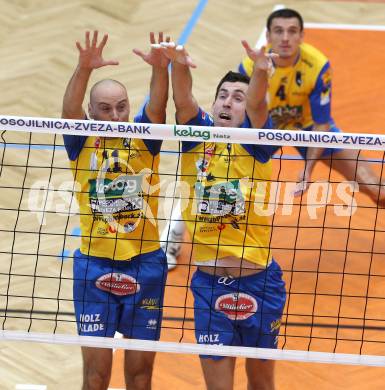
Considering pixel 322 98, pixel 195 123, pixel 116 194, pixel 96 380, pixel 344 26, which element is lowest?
pixel 96 380

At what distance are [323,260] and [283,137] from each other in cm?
333

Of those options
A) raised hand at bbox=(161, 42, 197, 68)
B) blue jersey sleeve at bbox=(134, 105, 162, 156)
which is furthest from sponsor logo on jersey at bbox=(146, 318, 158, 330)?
raised hand at bbox=(161, 42, 197, 68)

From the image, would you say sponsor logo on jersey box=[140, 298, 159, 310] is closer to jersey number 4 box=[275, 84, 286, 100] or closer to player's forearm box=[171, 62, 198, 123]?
player's forearm box=[171, 62, 198, 123]

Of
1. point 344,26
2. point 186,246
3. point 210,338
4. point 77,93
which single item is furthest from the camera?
point 344,26

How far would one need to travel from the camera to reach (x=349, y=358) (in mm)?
7477

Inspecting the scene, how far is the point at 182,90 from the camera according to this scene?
766cm

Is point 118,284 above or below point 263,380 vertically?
above

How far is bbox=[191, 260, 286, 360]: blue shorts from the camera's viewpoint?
7621 mm

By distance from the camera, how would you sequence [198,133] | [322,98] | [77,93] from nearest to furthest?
[198,133] → [77,93] → [322,98]

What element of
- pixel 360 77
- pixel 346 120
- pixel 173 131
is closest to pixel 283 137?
pixel 173 131

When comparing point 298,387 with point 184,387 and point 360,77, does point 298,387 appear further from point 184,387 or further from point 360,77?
point 360,77

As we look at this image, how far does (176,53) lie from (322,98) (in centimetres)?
335

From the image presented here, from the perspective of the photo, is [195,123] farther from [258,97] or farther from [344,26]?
[344,26]

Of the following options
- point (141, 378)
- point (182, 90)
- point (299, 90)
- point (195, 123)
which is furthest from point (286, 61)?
point (141, 378)
